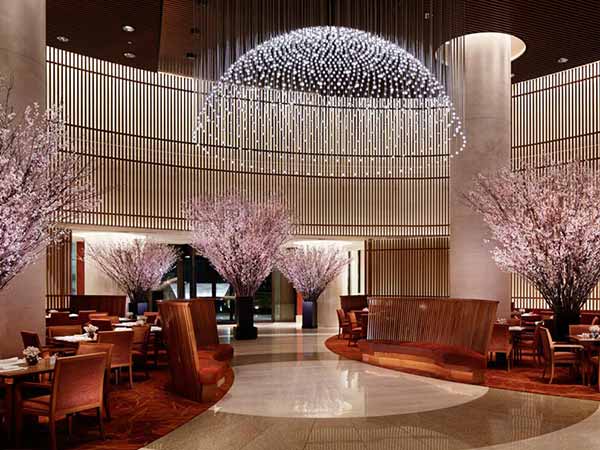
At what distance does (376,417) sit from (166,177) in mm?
11255

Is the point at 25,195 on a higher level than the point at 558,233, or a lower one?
higher

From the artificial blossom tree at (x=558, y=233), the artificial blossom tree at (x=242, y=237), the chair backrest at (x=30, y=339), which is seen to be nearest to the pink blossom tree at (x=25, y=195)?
the chair backrest at (x=30, y=339)

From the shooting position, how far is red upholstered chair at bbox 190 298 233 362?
30.9ft

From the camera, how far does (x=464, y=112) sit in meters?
12.1

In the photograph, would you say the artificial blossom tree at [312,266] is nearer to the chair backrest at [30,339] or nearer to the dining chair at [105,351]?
the chair backrest at [30,339]

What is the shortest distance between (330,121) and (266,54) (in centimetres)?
815

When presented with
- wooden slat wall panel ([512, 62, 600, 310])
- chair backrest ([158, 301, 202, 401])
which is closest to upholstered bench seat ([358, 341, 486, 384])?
chair backrest ([158, 301, 202, 401])

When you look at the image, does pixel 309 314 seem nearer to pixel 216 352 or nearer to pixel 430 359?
pixel 216 352

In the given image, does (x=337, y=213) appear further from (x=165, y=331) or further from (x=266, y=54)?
(x=165, y=331)

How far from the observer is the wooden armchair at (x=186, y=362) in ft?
22.6

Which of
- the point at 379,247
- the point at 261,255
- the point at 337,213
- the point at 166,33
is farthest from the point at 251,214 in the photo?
the point at 379,247

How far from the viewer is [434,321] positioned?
9875 mm

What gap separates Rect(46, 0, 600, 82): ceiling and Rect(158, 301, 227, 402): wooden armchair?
4739 mm

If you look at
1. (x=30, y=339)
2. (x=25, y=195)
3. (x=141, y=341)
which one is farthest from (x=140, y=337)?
(x=25, y=195)
